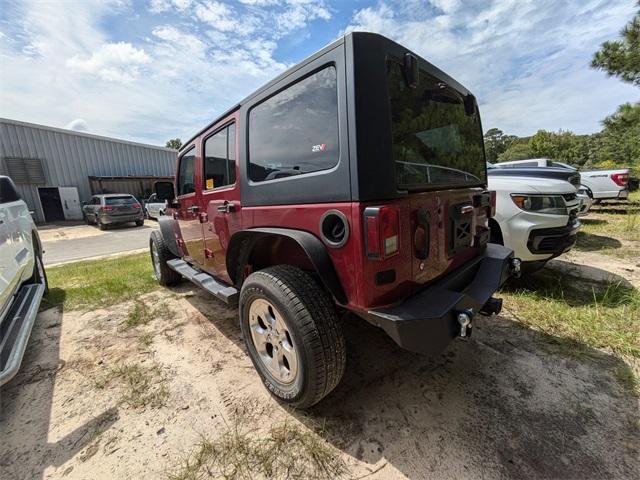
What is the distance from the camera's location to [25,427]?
6.25ft

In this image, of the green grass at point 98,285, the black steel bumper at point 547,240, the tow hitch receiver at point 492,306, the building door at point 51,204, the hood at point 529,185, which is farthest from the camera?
the building door at point 51,204

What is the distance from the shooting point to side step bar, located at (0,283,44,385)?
196 centimetres

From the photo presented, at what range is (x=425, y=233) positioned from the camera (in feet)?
5.58

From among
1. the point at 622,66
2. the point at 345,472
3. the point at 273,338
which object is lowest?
the point at 345,472

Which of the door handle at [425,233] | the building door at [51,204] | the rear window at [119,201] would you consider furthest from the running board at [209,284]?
the building door at [51,204]

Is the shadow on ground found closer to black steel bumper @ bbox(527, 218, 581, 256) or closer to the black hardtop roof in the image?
the black hardtop roof

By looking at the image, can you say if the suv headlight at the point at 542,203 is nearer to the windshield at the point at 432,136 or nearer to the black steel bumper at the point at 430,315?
the windshield at the point at 432,136

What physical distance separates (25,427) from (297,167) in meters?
2.43

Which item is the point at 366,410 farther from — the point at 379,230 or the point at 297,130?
the point at 297,130

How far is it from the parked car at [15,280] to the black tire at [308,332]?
1715 millimetres

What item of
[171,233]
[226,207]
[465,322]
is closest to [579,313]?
[465,322]

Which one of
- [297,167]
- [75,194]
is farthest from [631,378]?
[75,194]

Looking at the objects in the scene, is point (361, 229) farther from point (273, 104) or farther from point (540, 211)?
point (540, 211)

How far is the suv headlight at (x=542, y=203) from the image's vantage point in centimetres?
325
